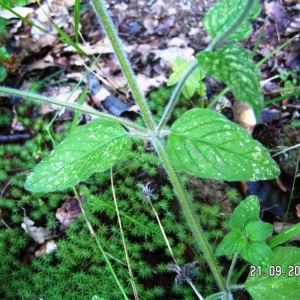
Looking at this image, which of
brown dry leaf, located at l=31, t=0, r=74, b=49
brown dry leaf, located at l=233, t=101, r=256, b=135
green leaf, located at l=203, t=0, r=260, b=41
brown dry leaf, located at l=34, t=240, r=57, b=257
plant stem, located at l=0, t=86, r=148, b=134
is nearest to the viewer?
green leaf, located at l=203, t=0, r=260, b=41

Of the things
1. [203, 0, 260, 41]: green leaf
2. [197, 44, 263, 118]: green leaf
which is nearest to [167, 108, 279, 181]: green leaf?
[203, 0, 260, 41]: green leaf

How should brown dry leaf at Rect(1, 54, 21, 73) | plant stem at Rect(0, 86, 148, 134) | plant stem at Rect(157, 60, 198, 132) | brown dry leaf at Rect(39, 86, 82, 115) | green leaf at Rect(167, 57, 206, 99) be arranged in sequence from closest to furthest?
plant stem at Rect(157, 60, 198, 132), plant stem at Rect(0, 86, 148, 134), green leaf at Rect(167, 57, 206, 99), brown dry leaf at Rect(39, 86, 82, 115), brown dry leaf at Rect(1, 54, 21, 73)

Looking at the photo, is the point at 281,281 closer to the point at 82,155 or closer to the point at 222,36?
the point at 82,155

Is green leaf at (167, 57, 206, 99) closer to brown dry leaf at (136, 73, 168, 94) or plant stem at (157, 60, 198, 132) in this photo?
brown dry leaf at (136, 73, 168, 94)

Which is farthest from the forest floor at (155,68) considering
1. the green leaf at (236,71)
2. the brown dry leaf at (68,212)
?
the green leaf at (236,71)

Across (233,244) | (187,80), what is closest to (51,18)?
(187,80)

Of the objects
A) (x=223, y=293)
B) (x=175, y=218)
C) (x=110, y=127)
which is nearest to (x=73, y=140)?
(x=110, y=127)

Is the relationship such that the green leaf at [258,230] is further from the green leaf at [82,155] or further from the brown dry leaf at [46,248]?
the brown dry leaf at [46,248]
